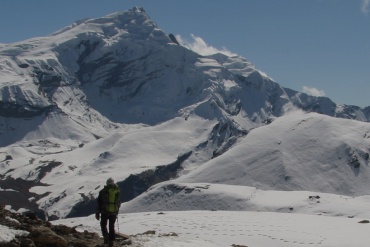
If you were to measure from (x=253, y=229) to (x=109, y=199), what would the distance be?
19868 mm

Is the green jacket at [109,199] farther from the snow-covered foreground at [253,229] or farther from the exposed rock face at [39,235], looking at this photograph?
the snow-covered foreground at [253,229]

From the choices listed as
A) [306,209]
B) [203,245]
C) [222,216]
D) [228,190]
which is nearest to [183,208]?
[228,190]

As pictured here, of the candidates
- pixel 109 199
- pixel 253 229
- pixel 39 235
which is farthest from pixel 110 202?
pixel 253 229

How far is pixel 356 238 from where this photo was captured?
4025 cm

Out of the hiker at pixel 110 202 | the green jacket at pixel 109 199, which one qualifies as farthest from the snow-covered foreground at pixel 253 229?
the green jacket at pixel 109 199

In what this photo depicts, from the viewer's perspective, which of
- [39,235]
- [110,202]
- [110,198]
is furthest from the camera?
[110,202]

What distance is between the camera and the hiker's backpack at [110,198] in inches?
1020

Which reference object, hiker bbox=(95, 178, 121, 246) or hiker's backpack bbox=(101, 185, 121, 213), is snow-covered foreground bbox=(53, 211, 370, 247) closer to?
hiker bbox=(95, 178, 121, 246)

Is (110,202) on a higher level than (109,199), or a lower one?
lower

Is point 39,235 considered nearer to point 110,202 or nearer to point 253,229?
point 110,202

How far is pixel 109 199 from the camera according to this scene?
1023 inches

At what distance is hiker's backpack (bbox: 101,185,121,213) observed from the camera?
2591cm

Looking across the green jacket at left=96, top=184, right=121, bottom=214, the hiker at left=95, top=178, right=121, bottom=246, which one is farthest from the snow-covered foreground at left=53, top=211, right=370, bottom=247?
the green jacket at left=96, top=184, right=121, bottom=214

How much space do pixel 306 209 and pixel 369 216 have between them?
792 inches
